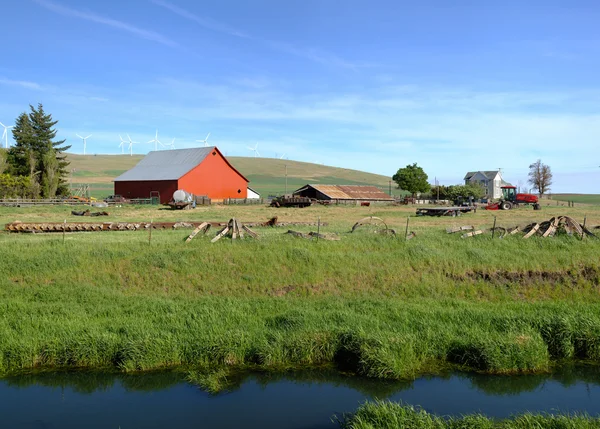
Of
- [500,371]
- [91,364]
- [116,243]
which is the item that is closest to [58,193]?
[116,243]

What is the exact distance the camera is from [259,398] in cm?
957

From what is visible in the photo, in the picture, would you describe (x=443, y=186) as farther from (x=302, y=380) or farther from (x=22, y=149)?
(x=302, y=380)

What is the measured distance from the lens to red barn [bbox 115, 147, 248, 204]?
64.6 metres

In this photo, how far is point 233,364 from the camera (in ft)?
36.6

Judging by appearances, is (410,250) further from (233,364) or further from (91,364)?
(91,364)

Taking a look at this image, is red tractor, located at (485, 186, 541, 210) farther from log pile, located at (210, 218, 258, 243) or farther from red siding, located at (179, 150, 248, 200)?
log pile, located at (210, 218, 258, 243)

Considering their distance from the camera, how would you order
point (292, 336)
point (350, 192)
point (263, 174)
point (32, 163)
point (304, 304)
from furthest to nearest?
point (263, 174)
point (350, 192)
point (32, 163)
point (304, 304)
point (292, 336)

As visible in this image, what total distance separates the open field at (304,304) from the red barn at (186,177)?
1774 inches

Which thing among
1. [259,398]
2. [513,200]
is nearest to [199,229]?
[259,398]

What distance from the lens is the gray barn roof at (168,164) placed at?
66125 mm

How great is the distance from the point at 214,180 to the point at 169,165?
6.80 meters

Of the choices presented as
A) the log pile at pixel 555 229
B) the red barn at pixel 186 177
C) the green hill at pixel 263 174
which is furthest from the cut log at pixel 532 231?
the green hill at pixel 263 174

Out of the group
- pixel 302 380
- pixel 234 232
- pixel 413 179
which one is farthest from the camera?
pixel 413 179

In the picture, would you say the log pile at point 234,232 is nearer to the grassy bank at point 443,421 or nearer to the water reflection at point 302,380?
the water reflection at point 302,380
